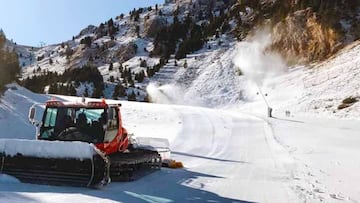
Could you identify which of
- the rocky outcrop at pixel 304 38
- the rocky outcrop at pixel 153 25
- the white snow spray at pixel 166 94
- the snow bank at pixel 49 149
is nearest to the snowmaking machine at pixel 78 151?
the snow bank at pixel 49 149

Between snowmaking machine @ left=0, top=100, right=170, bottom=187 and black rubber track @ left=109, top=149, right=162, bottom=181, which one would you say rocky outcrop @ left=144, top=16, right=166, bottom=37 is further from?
snowmaking machine @ left=0, top=100, right=170, bottom=187

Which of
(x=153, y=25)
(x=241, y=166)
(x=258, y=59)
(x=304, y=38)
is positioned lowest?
(x=241, y=166)

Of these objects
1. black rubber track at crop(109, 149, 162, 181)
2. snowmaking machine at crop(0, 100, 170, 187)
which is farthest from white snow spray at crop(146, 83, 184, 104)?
snowmaking machine at crop(0, 100, 170, 187)

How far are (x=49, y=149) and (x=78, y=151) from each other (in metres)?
0.65

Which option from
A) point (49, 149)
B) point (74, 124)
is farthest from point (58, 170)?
point (74, 124)

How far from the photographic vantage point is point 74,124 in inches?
460

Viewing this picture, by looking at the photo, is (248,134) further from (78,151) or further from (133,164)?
(78,151)

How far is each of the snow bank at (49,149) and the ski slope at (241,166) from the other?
2.08 feet

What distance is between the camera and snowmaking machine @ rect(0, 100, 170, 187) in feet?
32.1

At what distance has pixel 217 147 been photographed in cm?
2016

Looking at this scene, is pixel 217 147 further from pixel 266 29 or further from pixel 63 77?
→ pixel 63 77

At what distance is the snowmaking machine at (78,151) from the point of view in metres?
9.79

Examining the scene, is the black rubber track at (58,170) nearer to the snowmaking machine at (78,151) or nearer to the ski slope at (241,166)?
the snowmaking machine at (78,151)

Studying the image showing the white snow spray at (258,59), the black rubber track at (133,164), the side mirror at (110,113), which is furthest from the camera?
the white snow spray at (258,59)
